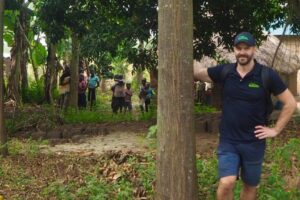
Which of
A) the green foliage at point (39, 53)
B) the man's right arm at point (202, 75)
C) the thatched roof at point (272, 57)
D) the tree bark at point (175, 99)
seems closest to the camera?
the tree bark at point (175, 99)

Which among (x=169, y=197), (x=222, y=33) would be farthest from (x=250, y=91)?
(x=222, y=33)

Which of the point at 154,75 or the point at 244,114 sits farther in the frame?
the point at 154,75

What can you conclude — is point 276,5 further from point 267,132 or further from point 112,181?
point 267,132

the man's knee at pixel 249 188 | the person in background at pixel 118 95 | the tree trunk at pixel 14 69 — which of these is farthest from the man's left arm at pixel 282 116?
the tree trunk at pixel 14 69

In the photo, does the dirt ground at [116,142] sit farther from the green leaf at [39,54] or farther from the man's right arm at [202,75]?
the green leaf at [39,54]

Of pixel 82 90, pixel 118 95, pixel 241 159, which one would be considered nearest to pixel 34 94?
pixel 82 90

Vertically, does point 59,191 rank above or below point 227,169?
below

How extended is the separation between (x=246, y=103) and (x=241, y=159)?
48 centimetres

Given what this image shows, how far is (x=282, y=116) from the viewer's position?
13.7 feet

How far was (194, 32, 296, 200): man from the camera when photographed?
4090 millimetres

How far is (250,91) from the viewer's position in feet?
13.4

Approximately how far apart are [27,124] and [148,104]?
6.63 m

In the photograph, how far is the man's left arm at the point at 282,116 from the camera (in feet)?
13.4

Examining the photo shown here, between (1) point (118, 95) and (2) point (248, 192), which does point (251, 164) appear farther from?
(1) point (118, 95)
